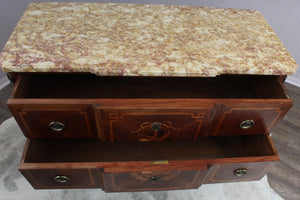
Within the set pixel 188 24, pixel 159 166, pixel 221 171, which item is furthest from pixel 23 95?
pixel 221 171

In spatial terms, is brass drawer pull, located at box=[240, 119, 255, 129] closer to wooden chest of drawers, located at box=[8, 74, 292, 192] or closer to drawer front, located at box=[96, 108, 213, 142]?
wooden chest of drawers, located at box=[8, 74, 292, 192]

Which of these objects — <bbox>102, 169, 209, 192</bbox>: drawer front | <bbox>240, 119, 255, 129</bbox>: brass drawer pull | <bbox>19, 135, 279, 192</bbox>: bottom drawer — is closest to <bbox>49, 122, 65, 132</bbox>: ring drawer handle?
<bbox>19, 135, 279, 192</bbox>: bottom drawer

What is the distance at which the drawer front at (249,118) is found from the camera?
0.85 meters

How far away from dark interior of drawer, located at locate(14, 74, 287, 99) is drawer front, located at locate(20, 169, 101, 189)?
30 cm

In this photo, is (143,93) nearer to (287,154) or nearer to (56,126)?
(56,126)

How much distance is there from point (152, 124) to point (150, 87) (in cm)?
24

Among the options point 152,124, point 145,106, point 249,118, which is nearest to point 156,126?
point 152,124

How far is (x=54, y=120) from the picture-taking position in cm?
84

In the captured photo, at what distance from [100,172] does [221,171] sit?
47cm

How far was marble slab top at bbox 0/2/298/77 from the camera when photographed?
0.77 metres

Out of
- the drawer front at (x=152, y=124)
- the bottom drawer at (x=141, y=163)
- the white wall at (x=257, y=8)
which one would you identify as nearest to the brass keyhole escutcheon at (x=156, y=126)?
the drawer front at (x=152, y=124)

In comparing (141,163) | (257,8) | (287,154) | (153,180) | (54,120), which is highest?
(257,8)

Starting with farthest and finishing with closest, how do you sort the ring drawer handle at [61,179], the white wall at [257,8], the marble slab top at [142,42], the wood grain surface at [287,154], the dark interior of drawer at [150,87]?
1. the white wall at [257,8]
2. the wood grain surface at [287,154]
3. the dark interior of drawer at [150,87]
4. the ring drawer handle at [61,179]
5. the marble slab top at [142,42]

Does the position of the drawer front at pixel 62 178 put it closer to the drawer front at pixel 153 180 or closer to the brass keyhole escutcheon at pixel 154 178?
the drawer front at pixel 153 180
